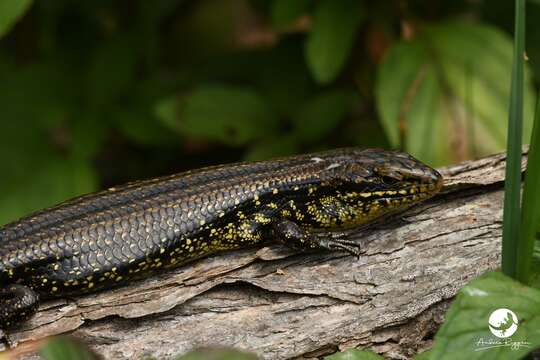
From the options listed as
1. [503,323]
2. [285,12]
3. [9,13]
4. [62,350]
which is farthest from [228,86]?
[62,350]

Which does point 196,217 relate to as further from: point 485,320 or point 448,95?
point 448,95

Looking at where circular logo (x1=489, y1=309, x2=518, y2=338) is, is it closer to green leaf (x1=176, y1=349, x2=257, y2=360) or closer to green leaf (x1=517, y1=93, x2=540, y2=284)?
green leaf (x1=517, y1=93, x2=540, y2=284)

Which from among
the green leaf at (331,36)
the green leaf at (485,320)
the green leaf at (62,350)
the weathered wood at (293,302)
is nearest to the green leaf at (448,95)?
the green leaf at (331,36)

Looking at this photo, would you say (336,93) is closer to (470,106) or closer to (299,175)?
(470,106)

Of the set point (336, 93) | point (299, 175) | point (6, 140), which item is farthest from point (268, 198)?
point (6, 140)

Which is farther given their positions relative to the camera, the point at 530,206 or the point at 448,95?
the point at 448,95

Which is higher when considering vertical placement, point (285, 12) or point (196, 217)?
point (285, 12)
